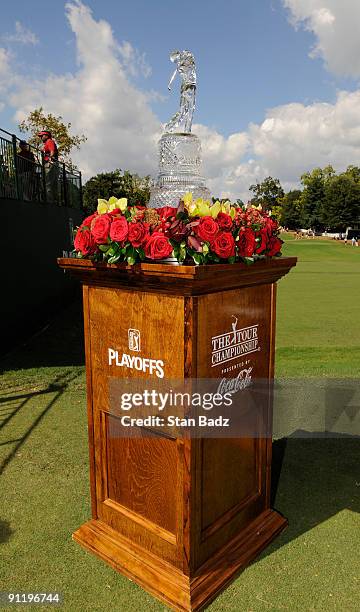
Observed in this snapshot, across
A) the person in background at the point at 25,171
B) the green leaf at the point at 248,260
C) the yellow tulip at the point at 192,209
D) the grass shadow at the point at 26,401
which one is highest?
the person in background at the point at 25,171

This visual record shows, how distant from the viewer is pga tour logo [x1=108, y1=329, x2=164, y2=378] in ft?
9.61

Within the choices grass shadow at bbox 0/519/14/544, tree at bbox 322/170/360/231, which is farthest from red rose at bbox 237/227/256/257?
tree at bbox 322/170/360/231

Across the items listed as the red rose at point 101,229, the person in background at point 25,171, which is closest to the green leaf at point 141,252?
the red rose at point 101,229

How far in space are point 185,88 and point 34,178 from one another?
31.3 ft

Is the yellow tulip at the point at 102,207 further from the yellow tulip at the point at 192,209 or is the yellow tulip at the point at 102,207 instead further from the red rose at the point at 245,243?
the red rose at the point at 245,243

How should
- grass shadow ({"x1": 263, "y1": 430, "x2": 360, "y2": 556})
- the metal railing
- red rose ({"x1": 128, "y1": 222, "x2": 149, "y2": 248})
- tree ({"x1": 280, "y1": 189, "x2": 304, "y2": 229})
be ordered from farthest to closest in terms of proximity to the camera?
tree ({"x1": 280, "y1": 189, "x2": 304, "y2": 229}) < the metal railing < grass shadow ({"x1": 263, "y1": 430, "x2": 360, "y2": 556}) < red rose ({"x1": 128, "y1": 222, "x2": 149, "y2": 248})

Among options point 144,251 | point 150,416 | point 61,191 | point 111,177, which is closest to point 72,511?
point 150,416

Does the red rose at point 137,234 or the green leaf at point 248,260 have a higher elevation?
the red rose at point 137,234

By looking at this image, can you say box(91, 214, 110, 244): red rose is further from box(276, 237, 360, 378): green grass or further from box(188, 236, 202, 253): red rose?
box(276, 237, 360, 378): green grass

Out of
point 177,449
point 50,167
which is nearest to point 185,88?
point 177,449

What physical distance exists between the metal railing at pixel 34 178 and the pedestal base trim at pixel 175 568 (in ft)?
24.6

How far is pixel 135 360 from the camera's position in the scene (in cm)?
304

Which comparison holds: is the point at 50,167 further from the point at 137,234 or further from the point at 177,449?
the point at 177,449

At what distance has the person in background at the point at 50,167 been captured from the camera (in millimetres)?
13219
